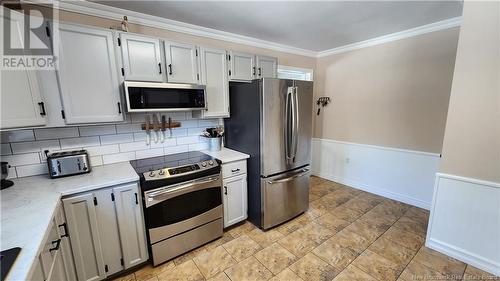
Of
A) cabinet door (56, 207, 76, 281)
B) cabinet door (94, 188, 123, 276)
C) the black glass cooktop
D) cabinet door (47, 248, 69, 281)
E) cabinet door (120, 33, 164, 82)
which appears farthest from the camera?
the black glass cooktop

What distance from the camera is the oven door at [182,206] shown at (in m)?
1.86

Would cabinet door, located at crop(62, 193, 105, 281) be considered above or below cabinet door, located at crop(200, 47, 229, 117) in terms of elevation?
below

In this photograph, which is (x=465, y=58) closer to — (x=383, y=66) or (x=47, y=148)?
(x=383, y=66)

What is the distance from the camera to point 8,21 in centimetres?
142

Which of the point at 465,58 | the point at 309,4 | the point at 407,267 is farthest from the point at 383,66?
the point at 407,267

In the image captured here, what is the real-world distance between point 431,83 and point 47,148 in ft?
14.5

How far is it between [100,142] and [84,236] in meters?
0.93

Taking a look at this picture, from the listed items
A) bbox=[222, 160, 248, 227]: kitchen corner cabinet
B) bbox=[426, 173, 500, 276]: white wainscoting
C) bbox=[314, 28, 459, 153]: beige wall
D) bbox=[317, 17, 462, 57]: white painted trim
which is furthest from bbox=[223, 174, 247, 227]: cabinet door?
bbox=[317, 17, 462, 57]: white painted trim

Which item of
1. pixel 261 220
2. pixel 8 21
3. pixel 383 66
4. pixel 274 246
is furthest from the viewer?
pixel 383 66

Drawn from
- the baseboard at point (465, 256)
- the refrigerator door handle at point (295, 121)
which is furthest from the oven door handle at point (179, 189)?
the baseboard at point (465, 256)

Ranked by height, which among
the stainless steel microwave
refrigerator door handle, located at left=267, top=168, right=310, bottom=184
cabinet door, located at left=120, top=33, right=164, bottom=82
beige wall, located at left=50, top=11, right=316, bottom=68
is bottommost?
refrigerator door handle, located at left=267, top=168, right=310, bottom=184

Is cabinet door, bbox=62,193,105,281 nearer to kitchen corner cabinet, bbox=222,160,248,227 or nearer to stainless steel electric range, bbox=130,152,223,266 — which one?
stainless steel electric range, bbox=130,152,223,266

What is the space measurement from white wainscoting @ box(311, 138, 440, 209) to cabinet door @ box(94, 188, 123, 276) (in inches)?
140

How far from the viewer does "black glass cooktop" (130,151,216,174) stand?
2.03 m
